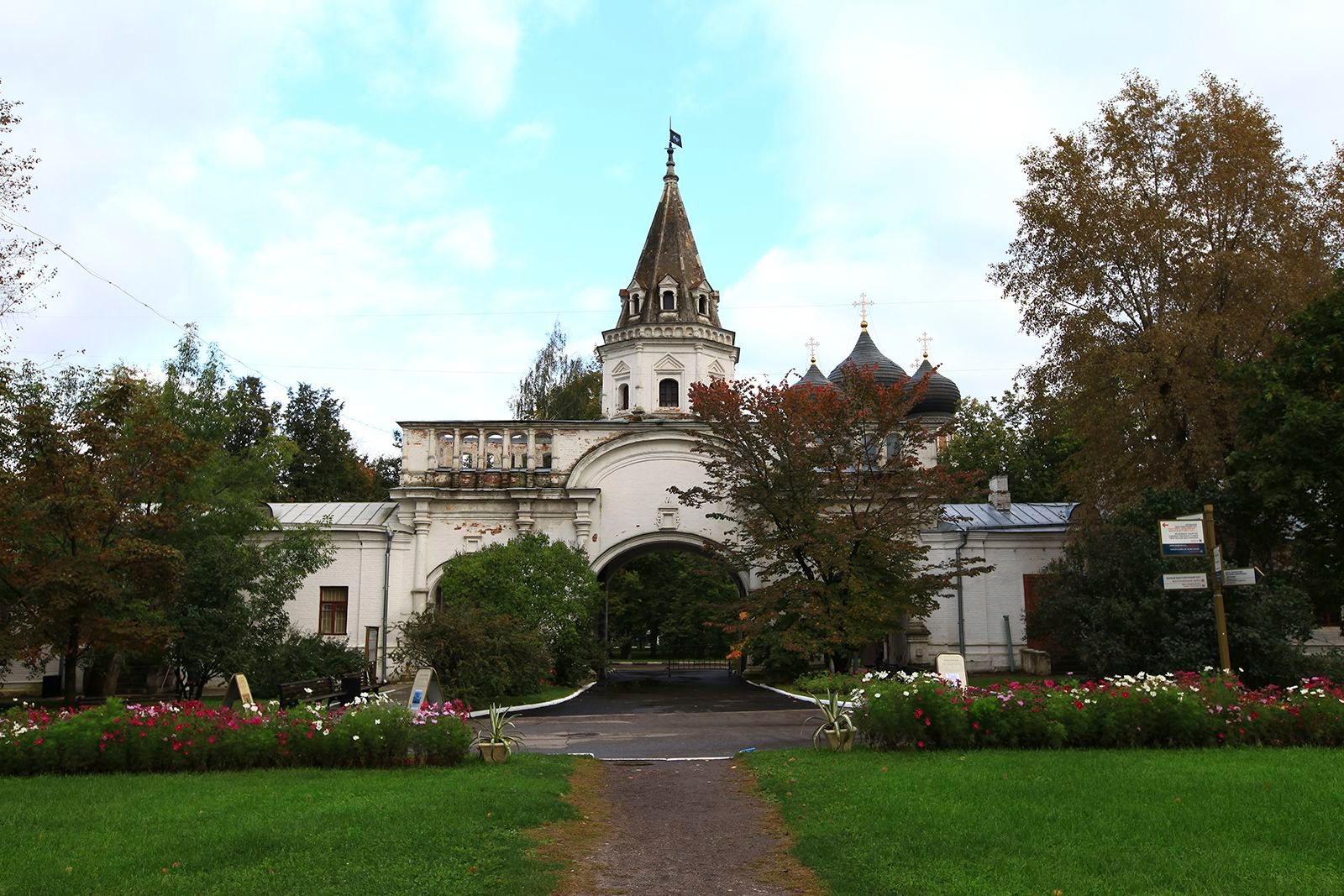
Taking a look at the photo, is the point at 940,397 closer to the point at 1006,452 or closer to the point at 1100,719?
the point at 1006,452

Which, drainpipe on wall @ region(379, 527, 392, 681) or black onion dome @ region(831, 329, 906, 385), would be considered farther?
black onion dome @ region(831, 329, 906, 385)

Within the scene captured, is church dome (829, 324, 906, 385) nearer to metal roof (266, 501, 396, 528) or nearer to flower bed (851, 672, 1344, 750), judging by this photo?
metal roof (266, 501, 396, 528)

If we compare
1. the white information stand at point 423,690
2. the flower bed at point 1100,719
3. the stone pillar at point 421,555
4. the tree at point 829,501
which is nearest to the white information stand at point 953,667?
the flower bed at point 1100,719

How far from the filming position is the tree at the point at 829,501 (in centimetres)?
2477

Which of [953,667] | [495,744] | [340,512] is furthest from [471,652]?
[340,512]

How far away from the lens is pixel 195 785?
1093cm

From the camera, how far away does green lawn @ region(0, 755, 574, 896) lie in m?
7.22

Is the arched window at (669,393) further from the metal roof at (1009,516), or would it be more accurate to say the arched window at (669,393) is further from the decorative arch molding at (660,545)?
the metal roof at (1009,516)

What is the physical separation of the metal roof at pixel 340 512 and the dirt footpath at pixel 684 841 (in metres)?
22.1

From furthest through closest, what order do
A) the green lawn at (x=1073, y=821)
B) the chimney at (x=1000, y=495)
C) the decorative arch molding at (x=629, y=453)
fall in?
the chimney at (x=1000, y=495), the decorative arch molding at (x=629, y=453), the green lawn at (x=1073, y=821)

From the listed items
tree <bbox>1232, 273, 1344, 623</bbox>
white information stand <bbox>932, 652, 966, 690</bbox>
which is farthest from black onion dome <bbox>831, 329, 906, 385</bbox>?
white information stand <bbox>932, 652, 966, 690</bbox>

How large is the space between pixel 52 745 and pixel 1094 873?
10779 mm

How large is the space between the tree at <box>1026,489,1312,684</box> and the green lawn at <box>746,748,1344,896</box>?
407 inches

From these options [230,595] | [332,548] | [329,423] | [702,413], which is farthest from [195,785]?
[329,423]
